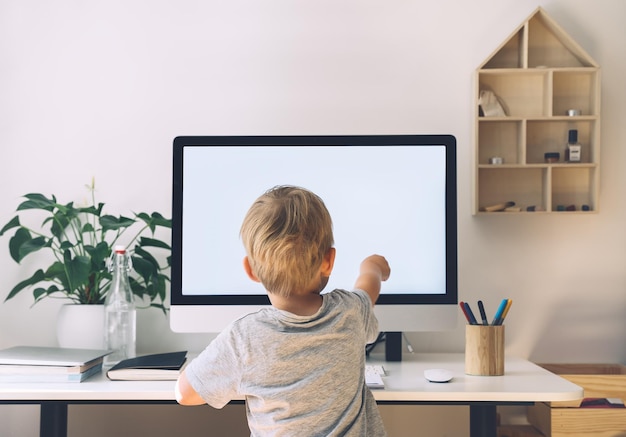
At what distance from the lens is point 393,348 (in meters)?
1.79

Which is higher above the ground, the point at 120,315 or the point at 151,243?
the point at 151,243

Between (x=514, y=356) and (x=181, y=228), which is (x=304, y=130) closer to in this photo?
(x=181, y=228)

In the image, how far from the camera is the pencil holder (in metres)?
1.55

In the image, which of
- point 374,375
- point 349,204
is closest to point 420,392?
point 374,375

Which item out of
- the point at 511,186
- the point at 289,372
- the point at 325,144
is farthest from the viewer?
the point at 511,186

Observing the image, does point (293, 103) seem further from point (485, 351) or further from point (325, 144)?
point (485, 351)

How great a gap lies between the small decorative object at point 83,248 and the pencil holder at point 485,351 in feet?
2.52

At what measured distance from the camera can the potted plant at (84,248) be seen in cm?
180

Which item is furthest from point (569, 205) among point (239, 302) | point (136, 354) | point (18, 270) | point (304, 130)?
point (18, 270)

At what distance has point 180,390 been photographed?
1.16 meters

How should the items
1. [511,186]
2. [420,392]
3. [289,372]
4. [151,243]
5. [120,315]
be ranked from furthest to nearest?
[511,186] < [151,243] < [120,315] < [420,392] < [289,372]

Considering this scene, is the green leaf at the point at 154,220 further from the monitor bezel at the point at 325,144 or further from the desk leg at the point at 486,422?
the desk leg at the point at 486,422

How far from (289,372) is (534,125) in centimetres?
118

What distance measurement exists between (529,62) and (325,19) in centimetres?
57
